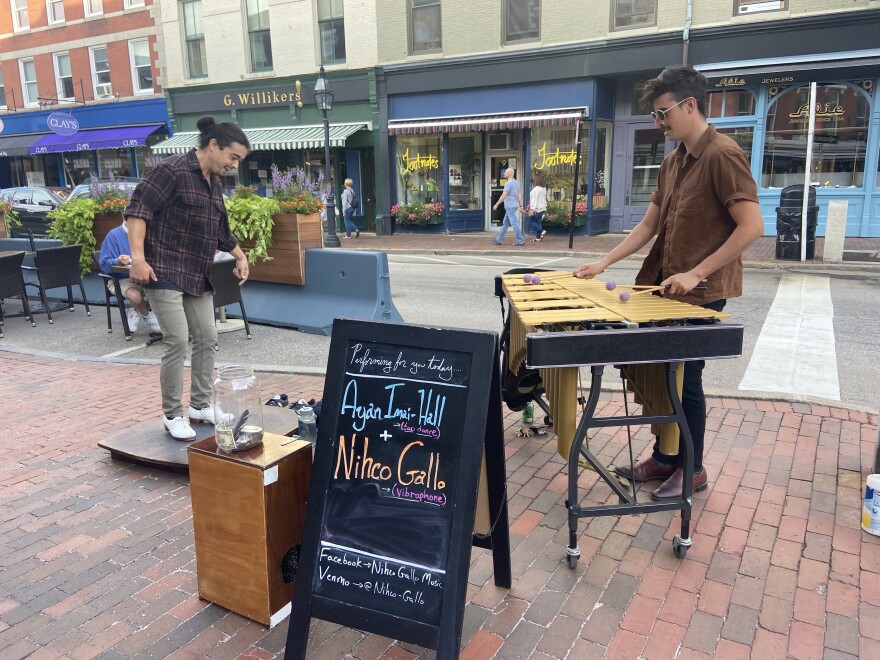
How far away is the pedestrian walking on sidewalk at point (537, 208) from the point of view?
55.0 feet

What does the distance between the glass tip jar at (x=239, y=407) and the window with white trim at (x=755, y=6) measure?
1569 cm

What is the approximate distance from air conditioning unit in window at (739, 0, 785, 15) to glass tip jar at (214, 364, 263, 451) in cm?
1572

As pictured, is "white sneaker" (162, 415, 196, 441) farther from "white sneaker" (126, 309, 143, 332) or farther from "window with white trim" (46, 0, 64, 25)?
"window with white trim" (46, 0, 64, 25)

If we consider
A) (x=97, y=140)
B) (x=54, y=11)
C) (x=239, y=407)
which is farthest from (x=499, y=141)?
(x=54, y=11)

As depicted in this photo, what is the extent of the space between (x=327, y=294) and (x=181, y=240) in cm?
341

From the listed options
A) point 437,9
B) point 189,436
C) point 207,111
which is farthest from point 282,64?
point 189,436

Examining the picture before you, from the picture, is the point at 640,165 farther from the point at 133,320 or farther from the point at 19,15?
the point at 19,15

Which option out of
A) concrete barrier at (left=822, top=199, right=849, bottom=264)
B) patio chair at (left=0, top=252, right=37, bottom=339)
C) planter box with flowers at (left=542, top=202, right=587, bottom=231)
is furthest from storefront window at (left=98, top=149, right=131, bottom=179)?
concrete barrier at (left=822, top=199, right=849, bottom=264)

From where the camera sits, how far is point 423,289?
10.7 meters

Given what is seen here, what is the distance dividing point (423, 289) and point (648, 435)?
662 centimetres

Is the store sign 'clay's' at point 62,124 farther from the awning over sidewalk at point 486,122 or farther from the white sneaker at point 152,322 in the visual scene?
the white sneaker at point 152,322

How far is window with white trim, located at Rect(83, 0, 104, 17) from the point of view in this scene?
24.5m

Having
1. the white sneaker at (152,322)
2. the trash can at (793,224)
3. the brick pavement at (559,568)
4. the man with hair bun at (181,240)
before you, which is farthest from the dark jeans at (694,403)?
the trash can at (793,224)

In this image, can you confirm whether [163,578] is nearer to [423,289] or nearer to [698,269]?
[698,269]
